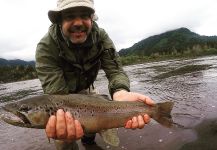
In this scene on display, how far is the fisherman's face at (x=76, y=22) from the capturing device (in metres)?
3.66

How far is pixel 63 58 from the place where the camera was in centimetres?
407

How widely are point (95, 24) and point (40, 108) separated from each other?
1864 millimetres

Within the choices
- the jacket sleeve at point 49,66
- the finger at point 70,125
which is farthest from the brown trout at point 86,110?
the jacket sleeve at point 49,66

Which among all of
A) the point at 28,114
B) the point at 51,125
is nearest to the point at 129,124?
the point at 51,125

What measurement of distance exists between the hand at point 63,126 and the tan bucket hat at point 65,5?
1257mm

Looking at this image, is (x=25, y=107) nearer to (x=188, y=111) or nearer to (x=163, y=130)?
(x=163, y=130)

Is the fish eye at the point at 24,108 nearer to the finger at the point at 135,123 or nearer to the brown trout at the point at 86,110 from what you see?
the brown trout at the point at 86,110

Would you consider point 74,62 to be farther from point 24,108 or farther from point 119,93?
point 24,108

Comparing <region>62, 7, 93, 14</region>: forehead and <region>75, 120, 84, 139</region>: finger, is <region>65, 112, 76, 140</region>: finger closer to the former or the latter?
<region>75, 120, 84, 139</region>: finger

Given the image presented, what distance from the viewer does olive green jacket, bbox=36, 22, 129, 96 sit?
3.97 metres

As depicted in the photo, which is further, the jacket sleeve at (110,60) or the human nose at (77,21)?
the jacket sleeve at (110,60)

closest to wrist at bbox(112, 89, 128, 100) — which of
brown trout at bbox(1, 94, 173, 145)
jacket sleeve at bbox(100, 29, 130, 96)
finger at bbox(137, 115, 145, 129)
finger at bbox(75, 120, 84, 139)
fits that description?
jacket sleeve at bbox(100, 29, 130, 96)

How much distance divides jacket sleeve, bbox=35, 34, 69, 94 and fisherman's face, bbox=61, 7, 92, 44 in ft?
1.16

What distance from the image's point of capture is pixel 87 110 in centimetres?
322
